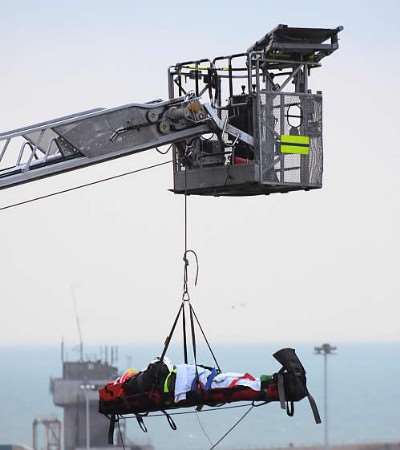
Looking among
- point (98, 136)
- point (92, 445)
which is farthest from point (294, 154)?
point (92, 445)

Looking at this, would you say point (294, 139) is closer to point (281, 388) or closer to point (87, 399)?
point (281, 388)

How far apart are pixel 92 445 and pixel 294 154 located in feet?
336

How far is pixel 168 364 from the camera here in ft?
82.1

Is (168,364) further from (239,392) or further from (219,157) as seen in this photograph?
(219,157)

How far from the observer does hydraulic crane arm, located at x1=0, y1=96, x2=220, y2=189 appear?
80.3ft

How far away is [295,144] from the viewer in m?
26.2

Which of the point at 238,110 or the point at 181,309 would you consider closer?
the point at 181,309

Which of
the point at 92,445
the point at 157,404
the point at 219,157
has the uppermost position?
the point at 219,157

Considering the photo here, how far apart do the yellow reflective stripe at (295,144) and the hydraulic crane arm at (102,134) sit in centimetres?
115

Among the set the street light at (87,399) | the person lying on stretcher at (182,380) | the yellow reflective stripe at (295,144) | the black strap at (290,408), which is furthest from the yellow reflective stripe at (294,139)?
the street light at (87,399)

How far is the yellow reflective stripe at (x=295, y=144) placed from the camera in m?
26.1

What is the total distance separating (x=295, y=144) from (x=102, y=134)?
10.5ft

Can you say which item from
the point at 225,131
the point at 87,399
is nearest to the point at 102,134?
the point at 225,131

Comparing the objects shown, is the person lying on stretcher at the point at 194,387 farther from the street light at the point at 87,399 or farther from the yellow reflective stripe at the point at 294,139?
the street light at the point at 87,399
